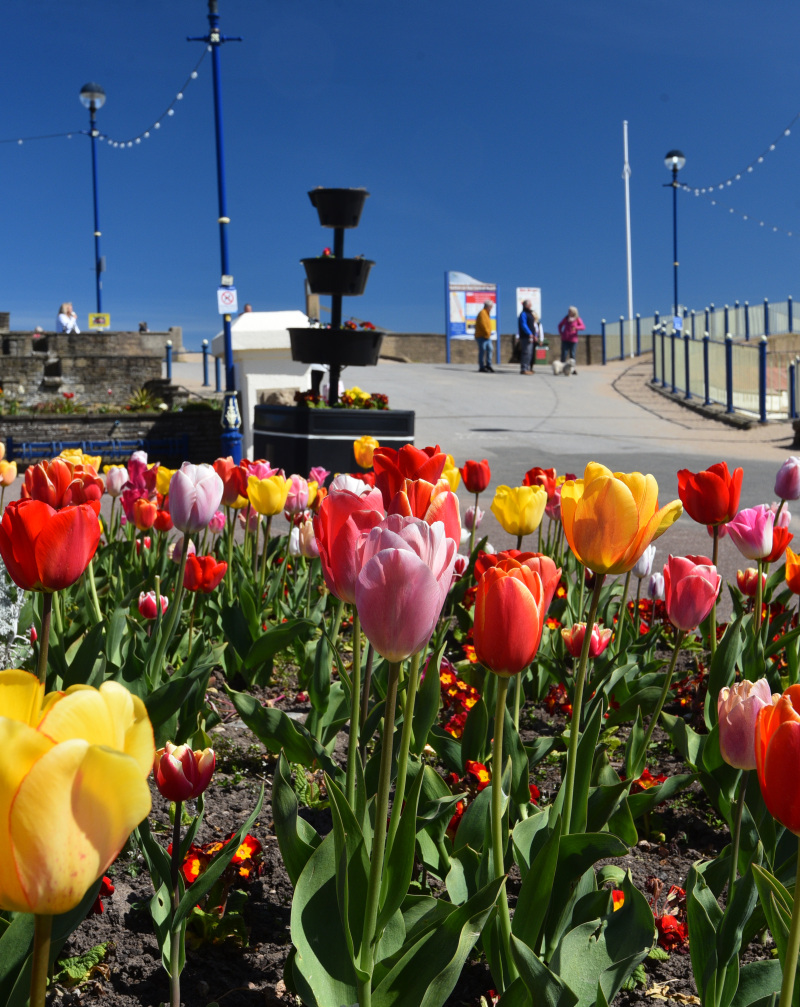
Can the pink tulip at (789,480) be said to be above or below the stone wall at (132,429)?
below

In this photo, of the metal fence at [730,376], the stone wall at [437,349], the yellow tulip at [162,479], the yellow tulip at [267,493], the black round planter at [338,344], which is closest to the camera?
the yellow tulip at [267,493]

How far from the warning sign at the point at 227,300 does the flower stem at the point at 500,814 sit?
15.4m

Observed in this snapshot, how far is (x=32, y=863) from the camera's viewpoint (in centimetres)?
59

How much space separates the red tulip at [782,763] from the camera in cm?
85

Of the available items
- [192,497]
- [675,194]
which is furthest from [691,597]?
[675,194]

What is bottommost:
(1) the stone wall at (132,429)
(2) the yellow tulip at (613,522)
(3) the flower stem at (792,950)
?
(3) the flower stem at (792,950)

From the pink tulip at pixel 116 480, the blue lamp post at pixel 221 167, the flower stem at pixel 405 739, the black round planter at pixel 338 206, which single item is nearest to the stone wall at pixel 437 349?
the blue lamp post at pixel 221 167

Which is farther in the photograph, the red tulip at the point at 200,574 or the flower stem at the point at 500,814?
the red tulip at the point at 200,574

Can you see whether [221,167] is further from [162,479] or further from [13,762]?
[13,762]

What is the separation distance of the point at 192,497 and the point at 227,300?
1448 cm

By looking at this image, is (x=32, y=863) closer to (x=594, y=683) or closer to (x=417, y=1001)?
(x=417, y=1001)

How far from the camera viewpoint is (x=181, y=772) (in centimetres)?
141

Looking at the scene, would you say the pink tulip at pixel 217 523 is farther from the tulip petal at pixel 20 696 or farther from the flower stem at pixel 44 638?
the tulip petal at pixel 20 696

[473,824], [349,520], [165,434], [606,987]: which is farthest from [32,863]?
[165,434]
